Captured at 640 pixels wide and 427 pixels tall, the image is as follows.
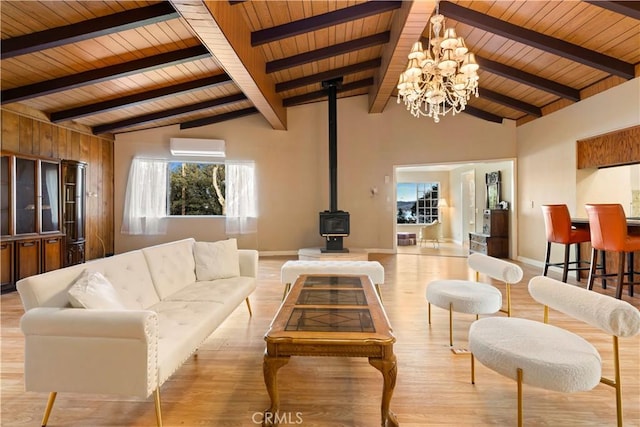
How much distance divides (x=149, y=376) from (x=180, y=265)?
4.83ft

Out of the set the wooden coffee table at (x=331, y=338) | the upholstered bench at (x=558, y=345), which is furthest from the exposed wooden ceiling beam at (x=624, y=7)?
the wooden coffee table at (x=331, y=338)

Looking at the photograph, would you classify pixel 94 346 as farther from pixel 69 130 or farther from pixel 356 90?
pixel 356 90

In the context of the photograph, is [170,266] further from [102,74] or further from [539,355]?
[102,74]

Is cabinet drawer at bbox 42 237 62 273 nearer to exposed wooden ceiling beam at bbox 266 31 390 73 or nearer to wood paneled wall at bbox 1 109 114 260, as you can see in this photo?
wood paneled wall at bbox 1 109 114 260

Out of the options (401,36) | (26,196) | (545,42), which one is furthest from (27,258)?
(545,42)

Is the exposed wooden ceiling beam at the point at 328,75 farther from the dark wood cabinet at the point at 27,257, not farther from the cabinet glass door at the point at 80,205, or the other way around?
the dark wood cabinet at the point at 27,257

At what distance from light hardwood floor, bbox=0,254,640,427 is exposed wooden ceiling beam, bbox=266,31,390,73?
3.98 m

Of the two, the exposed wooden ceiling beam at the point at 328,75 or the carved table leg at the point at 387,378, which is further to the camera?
the exposed wooden ceiling beam at the point at 328,75

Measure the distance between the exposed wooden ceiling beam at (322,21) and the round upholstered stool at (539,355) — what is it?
3717 mm

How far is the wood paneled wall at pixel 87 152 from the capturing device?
4.72 meters

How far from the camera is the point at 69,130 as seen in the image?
18.8 feet

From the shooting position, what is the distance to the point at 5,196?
13.8ft

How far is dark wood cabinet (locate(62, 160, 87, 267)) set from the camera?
17.0ft

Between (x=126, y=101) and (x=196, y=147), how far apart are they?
5.72 feet
